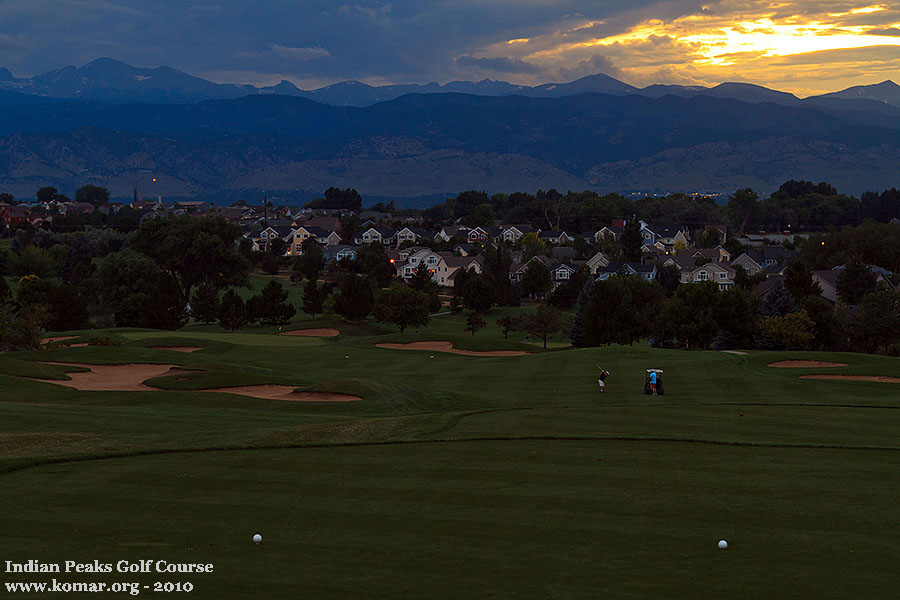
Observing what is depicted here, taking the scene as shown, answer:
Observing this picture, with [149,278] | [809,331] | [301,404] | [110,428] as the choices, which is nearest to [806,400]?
[301,404]

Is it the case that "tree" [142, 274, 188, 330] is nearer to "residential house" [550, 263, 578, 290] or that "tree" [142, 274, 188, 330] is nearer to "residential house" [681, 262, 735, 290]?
"residential house" [550, 263, 578, 290]

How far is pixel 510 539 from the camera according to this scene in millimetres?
12219

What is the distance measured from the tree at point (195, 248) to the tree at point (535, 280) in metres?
36.2

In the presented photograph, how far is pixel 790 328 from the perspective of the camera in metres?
59.7

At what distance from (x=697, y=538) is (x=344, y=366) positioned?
3628cm

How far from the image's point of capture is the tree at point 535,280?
380 feet

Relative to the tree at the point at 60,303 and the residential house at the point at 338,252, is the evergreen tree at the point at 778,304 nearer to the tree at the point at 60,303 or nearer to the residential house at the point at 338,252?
the tree at the point at 60,303

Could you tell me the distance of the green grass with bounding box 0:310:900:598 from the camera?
424 inches

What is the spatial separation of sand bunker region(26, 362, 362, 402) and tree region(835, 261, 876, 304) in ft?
236

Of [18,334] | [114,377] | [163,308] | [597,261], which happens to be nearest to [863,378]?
[114,377]

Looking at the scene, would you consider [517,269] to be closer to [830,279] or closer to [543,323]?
[830,279]

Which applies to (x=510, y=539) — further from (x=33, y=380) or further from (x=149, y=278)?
(x=149, y=278)

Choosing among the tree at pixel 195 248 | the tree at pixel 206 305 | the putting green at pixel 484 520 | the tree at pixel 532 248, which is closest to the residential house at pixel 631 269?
the tree at pixel 532 248

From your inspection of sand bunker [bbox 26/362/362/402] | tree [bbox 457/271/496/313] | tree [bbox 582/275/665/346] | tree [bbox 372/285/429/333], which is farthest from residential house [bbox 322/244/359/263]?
sand bunker [bbox 26/362/362/402]
